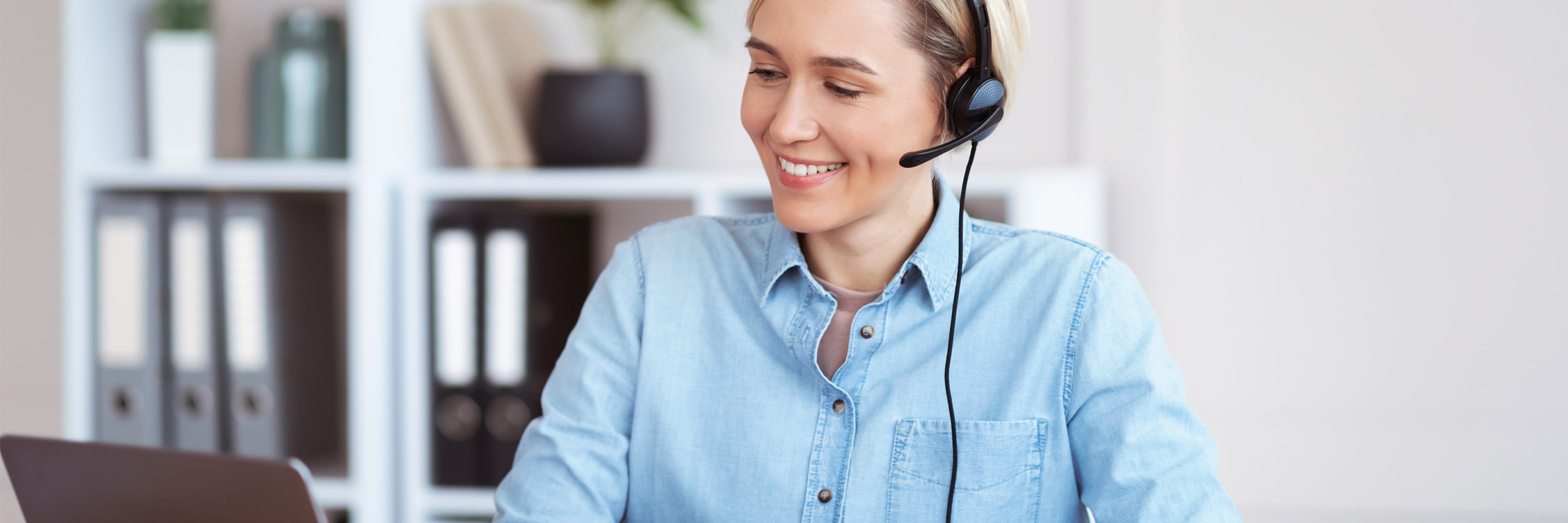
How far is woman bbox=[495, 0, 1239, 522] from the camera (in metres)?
0.92

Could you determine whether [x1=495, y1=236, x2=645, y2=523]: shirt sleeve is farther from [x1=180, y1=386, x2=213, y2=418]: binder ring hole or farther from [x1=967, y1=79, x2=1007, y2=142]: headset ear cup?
[x1=180, y1=386, x2=213, y2=418]: binder ring hole

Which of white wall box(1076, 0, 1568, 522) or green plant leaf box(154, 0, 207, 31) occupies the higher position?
green plant leaf box(154, 0, 207, 31)

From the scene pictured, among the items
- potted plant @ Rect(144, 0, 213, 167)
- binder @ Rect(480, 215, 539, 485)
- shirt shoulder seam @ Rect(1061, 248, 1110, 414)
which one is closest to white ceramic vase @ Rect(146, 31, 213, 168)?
potted plant @ Rect(144, 0, 213, 167)

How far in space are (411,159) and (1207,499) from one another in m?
1.28

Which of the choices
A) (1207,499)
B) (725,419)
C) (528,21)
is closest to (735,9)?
(528,21)

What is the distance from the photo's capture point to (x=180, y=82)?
5.40 feet

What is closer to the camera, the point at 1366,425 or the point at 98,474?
the point at 98,474

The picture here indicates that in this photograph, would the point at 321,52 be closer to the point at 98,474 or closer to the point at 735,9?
the point at 735,9

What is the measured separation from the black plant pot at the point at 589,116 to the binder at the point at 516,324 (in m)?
0.12

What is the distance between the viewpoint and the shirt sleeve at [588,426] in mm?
968

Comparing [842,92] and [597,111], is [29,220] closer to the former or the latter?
[597,111]

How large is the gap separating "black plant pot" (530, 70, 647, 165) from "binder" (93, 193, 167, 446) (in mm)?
594

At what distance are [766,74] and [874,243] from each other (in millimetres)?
194

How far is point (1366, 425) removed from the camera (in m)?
A: 1.75
